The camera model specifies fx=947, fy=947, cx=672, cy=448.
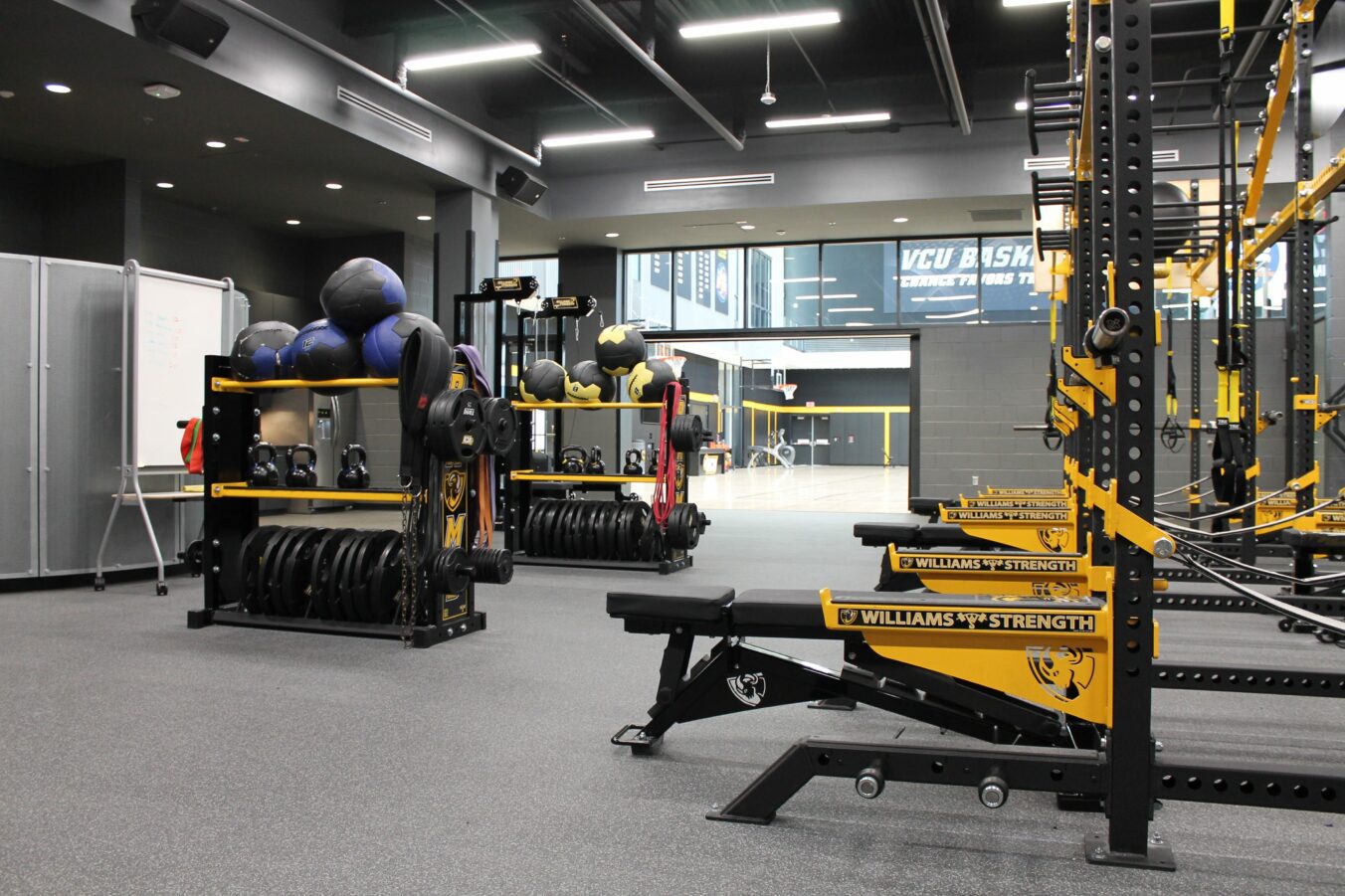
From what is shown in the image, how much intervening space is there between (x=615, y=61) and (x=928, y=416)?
5461mm

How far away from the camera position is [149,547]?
6281 mm

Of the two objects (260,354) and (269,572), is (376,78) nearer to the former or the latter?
(260,354)

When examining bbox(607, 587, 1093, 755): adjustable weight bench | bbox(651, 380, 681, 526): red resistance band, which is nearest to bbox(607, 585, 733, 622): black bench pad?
bbox(607, 587, 1093, 755): adjustable weight bench

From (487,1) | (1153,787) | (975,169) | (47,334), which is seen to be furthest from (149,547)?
(975,169)

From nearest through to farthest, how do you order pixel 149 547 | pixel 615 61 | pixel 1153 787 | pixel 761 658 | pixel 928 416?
pixel 1153 787, pixel 761 658, pixel 149 547, pixel 615 61, pixel 928 416

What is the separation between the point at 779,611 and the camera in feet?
8.28

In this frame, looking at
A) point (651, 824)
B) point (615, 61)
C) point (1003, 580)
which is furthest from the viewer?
point (615, 61)

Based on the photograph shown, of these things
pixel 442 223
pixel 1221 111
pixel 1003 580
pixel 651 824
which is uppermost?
pixel 442 223

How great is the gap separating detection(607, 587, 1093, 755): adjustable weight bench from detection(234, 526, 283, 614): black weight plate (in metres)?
2.87

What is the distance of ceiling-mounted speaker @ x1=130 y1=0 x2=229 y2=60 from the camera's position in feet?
19.7

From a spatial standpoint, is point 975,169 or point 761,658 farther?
point 975,169

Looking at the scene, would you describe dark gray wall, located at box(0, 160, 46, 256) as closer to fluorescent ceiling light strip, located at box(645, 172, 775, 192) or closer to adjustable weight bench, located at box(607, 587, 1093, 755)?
fluorescent ceiling light strip, located at box(645, 172, 775, 192)

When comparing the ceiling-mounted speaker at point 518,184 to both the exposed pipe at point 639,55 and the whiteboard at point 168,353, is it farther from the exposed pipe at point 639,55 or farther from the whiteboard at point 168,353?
the whiteboard at point 168,353

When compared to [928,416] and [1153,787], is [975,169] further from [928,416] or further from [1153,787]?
[1153,787]
